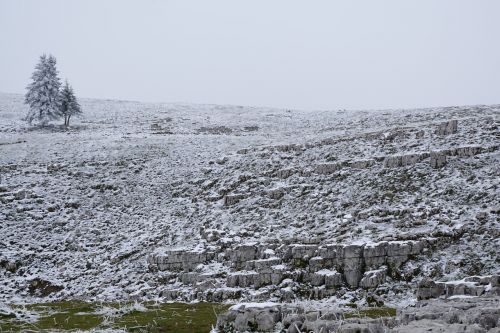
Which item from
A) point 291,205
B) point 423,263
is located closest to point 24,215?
point 291,205

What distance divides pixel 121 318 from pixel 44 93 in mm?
54252

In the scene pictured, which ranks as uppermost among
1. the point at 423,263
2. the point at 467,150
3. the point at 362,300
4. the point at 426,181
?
the point at 467,150

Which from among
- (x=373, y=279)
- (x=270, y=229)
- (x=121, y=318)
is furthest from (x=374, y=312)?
(x=270, y=229)

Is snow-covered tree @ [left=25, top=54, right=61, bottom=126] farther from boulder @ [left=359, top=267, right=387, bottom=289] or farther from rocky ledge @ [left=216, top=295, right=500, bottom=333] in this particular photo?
rocky ledge @ [left=216, top=295, right=500, bottom=333]

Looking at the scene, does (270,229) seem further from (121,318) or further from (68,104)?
(68,104)

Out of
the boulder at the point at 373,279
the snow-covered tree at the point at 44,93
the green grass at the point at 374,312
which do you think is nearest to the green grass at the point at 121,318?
the green grass at the point at 374,312

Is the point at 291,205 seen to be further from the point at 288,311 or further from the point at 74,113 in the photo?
the point at 74,113

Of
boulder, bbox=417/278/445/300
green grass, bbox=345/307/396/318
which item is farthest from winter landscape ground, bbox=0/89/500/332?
green grass, bbox=345/307/396/318

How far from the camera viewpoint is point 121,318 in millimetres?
20891

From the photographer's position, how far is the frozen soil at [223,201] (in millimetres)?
27859

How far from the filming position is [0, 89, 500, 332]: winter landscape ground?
21250mm

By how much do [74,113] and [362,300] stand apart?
58394mm

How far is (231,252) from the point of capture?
95.5 feet

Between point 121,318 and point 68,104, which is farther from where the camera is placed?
point 68,104
